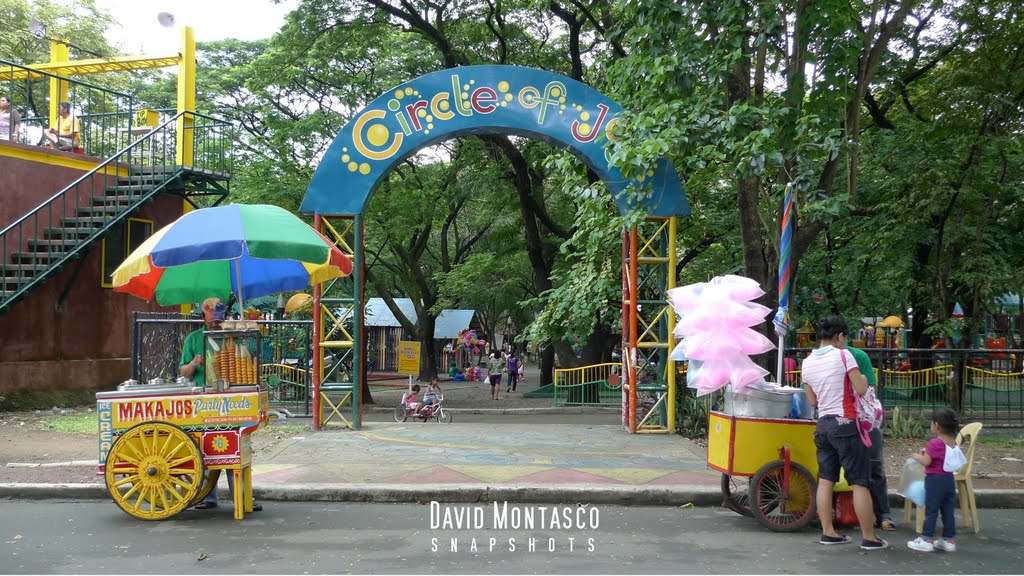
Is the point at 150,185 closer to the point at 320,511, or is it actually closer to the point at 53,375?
the point at 53,375

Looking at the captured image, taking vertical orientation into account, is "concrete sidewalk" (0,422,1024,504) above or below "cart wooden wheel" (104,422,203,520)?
below

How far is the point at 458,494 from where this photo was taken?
8336mm

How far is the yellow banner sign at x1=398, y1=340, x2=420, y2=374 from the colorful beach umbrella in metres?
14.6

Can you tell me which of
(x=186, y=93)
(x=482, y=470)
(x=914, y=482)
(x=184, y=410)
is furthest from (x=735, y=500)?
(x=186, y=93)

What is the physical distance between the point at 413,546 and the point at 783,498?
124 inches

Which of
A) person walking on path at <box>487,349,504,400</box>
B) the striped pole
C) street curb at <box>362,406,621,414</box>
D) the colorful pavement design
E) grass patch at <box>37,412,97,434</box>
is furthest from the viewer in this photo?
person walking on path at <box>487,349,504,400</box>

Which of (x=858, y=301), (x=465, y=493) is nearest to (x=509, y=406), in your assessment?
(x=858, y=301)

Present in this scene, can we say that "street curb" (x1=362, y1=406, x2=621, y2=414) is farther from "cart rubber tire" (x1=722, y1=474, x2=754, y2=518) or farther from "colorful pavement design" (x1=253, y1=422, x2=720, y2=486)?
"cart rubber tire" (x1=722, y1=474, x2=754, y2=518)

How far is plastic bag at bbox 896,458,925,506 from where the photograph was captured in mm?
6973

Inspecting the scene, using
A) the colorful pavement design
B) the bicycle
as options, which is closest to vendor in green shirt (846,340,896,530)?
the colorful pavement design

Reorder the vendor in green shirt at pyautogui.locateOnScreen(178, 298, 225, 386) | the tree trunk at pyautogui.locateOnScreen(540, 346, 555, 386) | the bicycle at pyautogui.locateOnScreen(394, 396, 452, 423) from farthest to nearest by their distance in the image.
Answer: the tree trunk at pyautogui.locateOnScreen(540, 346, 555, 386)
the bicycle at pyautogui.locateOnScreen(394, 396, 452, 423)
the vendor in green shirt at pyautogui.locateOnScreen(178, 298, 225, 386)

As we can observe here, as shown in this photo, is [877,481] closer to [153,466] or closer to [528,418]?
[153,466]

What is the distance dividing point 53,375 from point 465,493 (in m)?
11.5

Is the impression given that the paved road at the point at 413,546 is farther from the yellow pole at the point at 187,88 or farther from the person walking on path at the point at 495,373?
the person walking on path at the point at 495,373
